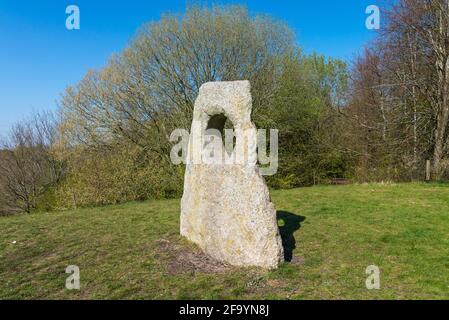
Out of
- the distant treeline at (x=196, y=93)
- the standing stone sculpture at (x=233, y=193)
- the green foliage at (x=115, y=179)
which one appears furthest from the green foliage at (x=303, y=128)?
the standing stone sculpture at (x=233, y=193)

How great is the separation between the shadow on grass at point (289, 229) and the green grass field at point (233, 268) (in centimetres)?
3

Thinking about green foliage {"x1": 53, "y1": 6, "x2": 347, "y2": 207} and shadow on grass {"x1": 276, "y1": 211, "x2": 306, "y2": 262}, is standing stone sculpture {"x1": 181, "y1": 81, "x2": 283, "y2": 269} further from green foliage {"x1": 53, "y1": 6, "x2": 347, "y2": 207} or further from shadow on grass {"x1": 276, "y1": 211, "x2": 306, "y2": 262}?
green foliage {"x1": 53, "y1": 6, "x2": 347, "y2": 207}

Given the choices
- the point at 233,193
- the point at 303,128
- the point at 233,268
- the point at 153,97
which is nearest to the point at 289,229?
the point at 233,268

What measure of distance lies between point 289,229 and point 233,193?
3043 mm

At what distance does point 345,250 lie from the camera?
691 centimetres

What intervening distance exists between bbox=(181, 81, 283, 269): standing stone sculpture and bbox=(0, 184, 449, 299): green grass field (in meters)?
0.32

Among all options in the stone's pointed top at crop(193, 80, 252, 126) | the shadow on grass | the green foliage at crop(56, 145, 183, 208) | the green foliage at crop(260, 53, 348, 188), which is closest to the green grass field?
the shadow on grass

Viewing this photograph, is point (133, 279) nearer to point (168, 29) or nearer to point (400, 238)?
point (400, 238)

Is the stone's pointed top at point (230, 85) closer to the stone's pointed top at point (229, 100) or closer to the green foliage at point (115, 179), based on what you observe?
the stone's pointed top at point (229, 100)

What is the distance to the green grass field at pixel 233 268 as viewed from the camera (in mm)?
5207

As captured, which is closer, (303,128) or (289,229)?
(289,229)

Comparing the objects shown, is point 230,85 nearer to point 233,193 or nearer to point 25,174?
point 233,193

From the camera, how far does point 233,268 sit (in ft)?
19.4
